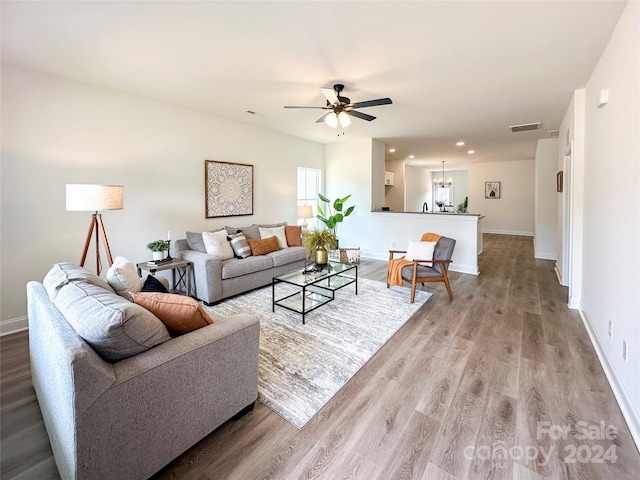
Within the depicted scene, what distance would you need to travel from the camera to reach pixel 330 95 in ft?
10.5

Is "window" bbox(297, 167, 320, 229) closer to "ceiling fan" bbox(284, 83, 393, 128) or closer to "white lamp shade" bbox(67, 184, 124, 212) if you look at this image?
"ceiling fan" bbox(284, 83, 393, 128)

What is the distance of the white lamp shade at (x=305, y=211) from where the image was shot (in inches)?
251

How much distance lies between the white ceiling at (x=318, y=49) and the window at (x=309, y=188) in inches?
101

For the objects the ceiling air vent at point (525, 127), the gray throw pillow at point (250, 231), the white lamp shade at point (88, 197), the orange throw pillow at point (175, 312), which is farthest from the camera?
the ceiling air vent at point (525, 127)

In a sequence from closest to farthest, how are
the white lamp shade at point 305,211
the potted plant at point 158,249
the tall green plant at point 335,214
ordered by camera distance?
the potted plant at point 158,249 → the white lamp shade at point 305,211 → the tall green plant at point 335,214

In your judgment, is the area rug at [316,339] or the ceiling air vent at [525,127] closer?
→ the area rug at [316,339]

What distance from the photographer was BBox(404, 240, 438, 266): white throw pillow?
4.24 metres

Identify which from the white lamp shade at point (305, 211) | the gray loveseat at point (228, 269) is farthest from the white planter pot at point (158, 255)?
the white lamp shade at point (305, 211)

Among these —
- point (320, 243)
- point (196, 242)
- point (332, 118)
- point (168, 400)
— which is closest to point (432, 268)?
point (320, 243)

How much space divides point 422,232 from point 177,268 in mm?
4580

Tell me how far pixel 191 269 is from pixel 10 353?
1784 mm

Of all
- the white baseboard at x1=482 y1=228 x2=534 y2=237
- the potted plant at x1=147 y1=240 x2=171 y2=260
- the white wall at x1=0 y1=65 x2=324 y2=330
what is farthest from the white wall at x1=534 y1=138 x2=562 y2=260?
the potted plant at x1=147 y1=240 x2=171 y2=260

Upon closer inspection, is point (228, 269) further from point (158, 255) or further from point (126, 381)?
point (126, 381)

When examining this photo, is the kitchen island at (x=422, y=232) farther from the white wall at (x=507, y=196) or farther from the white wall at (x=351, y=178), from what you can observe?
the white wall at (x=507, y=196)
